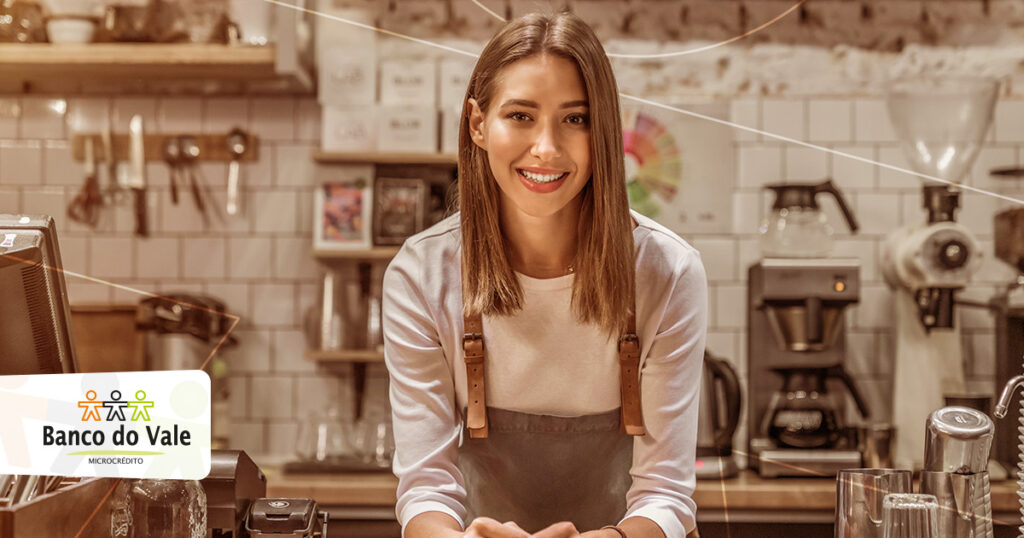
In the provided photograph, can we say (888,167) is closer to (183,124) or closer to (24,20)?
(183,124)

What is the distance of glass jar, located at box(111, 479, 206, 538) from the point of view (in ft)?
3.92

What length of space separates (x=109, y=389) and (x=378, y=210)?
1.64 meters

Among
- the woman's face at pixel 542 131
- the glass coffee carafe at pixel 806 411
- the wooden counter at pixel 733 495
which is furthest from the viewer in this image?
the glass coffee carafe at pixel 806 411

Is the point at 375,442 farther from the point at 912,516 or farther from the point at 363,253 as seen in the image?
the point at 912,516

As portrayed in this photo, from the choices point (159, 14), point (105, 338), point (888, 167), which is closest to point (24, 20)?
point (159, 14)

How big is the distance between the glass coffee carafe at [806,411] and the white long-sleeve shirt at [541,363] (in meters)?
1.24

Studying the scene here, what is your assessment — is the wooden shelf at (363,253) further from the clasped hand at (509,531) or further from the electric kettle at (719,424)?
the clasped hand at (509,531)

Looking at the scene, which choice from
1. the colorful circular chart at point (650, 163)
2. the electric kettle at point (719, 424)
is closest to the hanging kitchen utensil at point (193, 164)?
the colorful circular chart at point (650, 163)

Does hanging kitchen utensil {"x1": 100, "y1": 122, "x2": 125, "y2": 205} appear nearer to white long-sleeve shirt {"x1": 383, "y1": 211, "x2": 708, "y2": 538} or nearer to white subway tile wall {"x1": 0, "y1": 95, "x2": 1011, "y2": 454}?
white subway tile wall {"x1": 0, "y1": 95, "x2": 1011, "y2": 454}

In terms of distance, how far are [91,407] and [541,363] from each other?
0.59 meters

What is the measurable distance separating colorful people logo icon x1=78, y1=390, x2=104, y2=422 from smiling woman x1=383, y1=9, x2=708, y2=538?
392 mm

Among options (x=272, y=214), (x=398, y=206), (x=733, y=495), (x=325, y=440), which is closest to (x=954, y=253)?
(x=733, y=495)

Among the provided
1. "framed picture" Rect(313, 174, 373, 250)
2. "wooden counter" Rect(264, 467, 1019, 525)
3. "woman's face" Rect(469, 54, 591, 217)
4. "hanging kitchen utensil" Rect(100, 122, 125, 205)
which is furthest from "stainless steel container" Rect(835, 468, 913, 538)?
"hanging kitchen utensil" Rect(100, 122, 125, 205)

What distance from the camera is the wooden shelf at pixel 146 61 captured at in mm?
2705
